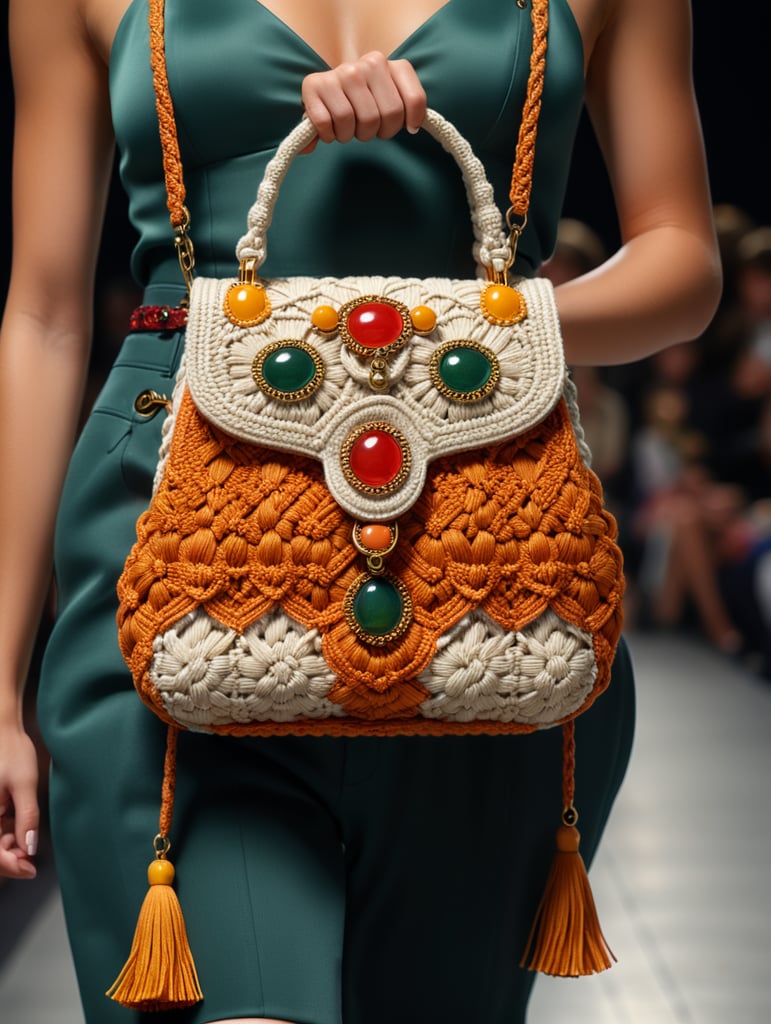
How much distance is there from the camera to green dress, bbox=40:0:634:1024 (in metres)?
0.86

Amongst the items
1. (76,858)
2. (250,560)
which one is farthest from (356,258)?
(76,858)

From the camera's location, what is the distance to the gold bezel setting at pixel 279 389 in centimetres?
79

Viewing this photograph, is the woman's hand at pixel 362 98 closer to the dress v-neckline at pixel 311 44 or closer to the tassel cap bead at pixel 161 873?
the dress v-neckline at pixel 311 44

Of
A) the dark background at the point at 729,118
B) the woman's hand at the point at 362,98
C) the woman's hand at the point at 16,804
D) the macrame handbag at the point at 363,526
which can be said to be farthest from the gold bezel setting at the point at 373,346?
the dark background at the point at 729,118

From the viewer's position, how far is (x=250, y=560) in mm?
783

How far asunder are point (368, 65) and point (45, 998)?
1900 mm

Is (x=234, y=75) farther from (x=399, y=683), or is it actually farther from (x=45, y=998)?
(x=45, y=998)

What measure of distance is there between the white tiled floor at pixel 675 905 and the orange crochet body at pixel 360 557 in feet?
5.25

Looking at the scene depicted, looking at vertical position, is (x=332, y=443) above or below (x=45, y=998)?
above

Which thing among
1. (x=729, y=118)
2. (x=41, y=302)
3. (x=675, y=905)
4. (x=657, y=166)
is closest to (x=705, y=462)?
(x=729, y=118)

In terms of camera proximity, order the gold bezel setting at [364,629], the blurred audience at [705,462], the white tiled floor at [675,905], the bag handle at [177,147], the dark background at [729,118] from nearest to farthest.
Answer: the gold bezel setting at [364,629], the bag handle at [177,147], the white tiled floor at [675,905], the blurred audience at [705,462], the dark background at [729,118]

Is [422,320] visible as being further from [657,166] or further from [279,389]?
[657,166]

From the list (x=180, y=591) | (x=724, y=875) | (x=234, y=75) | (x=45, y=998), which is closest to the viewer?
(x=180, y=591)

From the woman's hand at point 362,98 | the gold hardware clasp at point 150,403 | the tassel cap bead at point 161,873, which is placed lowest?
the tassel cap bead at point 161,873
